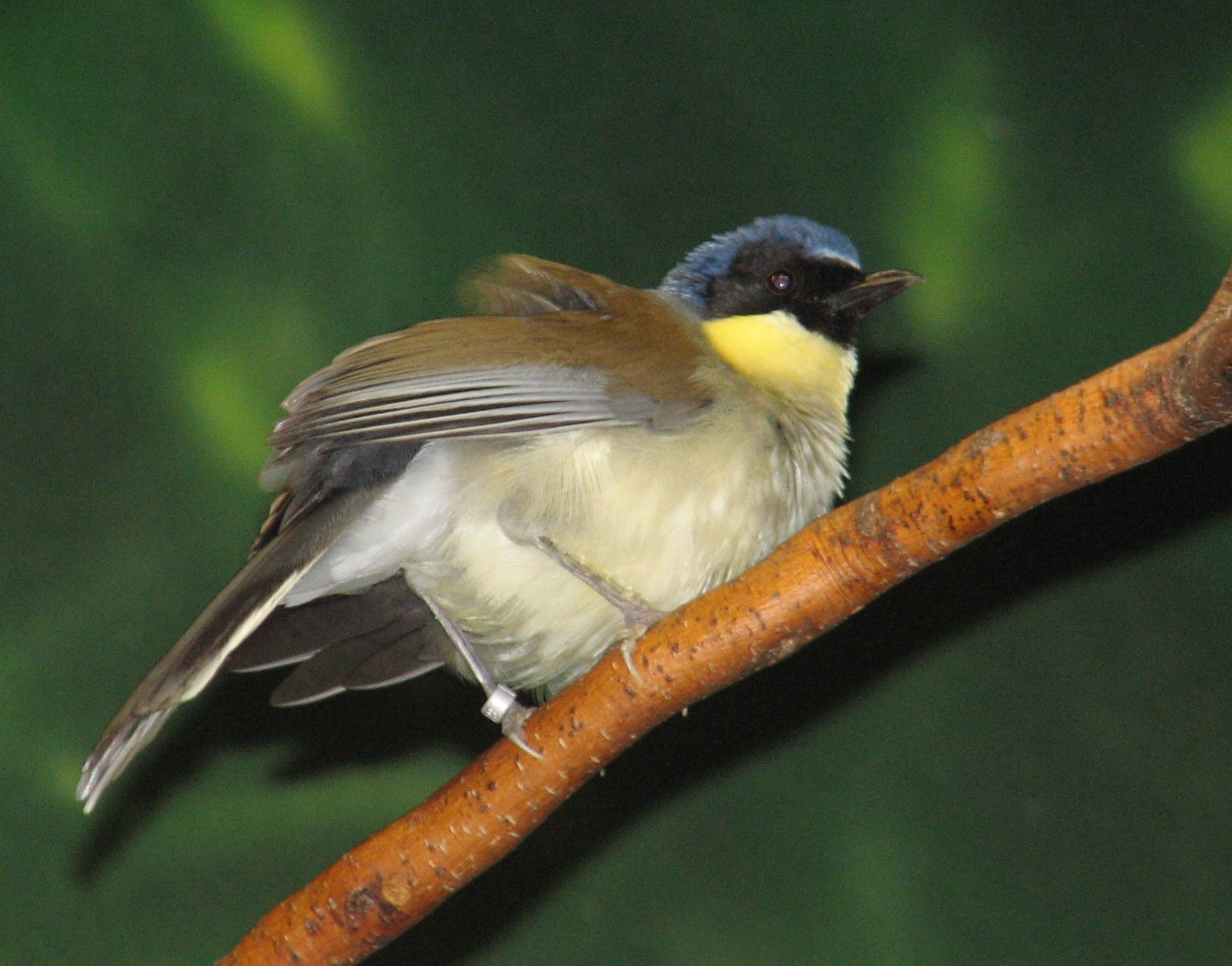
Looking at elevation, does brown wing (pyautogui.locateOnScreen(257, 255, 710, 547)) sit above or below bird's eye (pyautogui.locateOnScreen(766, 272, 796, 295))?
above

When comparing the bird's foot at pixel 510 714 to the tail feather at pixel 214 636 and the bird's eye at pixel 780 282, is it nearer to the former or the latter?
the tail feather at pixel 214 636

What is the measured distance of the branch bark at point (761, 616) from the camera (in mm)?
1760

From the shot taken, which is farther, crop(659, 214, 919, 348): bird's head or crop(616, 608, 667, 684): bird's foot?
crop(659, 214, 919, 348): bird's head

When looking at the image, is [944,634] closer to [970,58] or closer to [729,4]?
[970,58]

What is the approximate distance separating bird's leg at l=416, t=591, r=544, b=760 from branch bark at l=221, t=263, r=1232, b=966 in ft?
0.06

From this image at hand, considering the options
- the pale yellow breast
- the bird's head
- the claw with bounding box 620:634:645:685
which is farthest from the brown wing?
the claw with bounding box 620:634:645:685

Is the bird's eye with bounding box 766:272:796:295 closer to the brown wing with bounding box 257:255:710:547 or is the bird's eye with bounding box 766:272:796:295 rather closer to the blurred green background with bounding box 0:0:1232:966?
the brown wing with bounding box 257:255:710:547

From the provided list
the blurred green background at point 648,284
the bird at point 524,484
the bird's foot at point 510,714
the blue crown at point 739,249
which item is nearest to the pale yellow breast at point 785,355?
the bird at point 524,484

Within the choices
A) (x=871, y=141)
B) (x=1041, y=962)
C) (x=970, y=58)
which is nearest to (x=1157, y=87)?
(x=970, y=58)

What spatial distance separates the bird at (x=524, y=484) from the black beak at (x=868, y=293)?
1cm

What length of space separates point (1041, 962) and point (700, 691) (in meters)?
1.57

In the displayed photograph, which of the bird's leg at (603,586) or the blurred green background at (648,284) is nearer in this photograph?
the bird's leg at (603,586)

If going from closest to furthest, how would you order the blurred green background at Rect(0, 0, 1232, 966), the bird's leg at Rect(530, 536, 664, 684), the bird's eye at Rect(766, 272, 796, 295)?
the bird's leg at Rect(530, 536, 664, 684), the bird's eye at Rect(766, 272, 796, 295), the blurred green background at Rect(0, 0, 1232, 966)

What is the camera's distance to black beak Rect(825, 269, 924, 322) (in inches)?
109
